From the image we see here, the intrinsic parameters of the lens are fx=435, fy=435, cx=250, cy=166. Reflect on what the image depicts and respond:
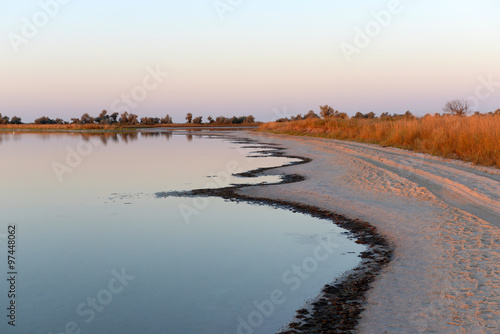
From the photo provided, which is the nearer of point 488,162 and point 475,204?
point 475,204

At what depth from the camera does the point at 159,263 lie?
265 inches

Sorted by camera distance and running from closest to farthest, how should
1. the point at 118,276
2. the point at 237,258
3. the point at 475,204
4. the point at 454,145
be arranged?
the point at 118,276, the point at 237,258, the point at 475,204, the point at 454,145

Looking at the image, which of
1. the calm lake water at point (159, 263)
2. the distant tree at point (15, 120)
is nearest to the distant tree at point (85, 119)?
the distant tree at point (15, 120)

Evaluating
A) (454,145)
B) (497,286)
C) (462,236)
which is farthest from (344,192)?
(454,145)

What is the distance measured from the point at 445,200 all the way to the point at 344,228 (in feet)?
10.4

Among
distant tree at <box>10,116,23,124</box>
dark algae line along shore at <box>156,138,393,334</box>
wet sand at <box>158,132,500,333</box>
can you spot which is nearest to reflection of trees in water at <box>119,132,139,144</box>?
wet sand at <box>158,132,500,333</box>

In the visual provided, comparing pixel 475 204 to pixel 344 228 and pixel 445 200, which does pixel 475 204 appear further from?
pixel 344 228

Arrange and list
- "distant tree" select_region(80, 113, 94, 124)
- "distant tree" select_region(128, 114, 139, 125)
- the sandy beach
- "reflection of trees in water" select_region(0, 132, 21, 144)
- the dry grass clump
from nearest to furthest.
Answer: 1. the sandy beach
2. the dry grass clump
3. "reflection of trees in water" select_region(0, 132, 21, 144)
4. "distant tree" select_region(80, 113, 94, 124)
5. "distant tree" select_region(128, 114, 139, 125)

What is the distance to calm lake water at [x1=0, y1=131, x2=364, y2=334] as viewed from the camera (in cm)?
488

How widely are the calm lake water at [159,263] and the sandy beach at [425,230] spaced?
91cm

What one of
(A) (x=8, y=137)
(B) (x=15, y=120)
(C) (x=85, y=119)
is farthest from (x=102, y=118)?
(A) (x=8, y=137)

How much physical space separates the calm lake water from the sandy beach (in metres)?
0.91

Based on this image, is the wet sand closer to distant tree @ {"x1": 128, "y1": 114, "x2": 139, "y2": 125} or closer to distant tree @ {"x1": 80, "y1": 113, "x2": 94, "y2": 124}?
distant tree @ {"x1": 128, "y1": 114, "x2": 139, "y2": 125}

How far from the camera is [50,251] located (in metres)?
7.46
